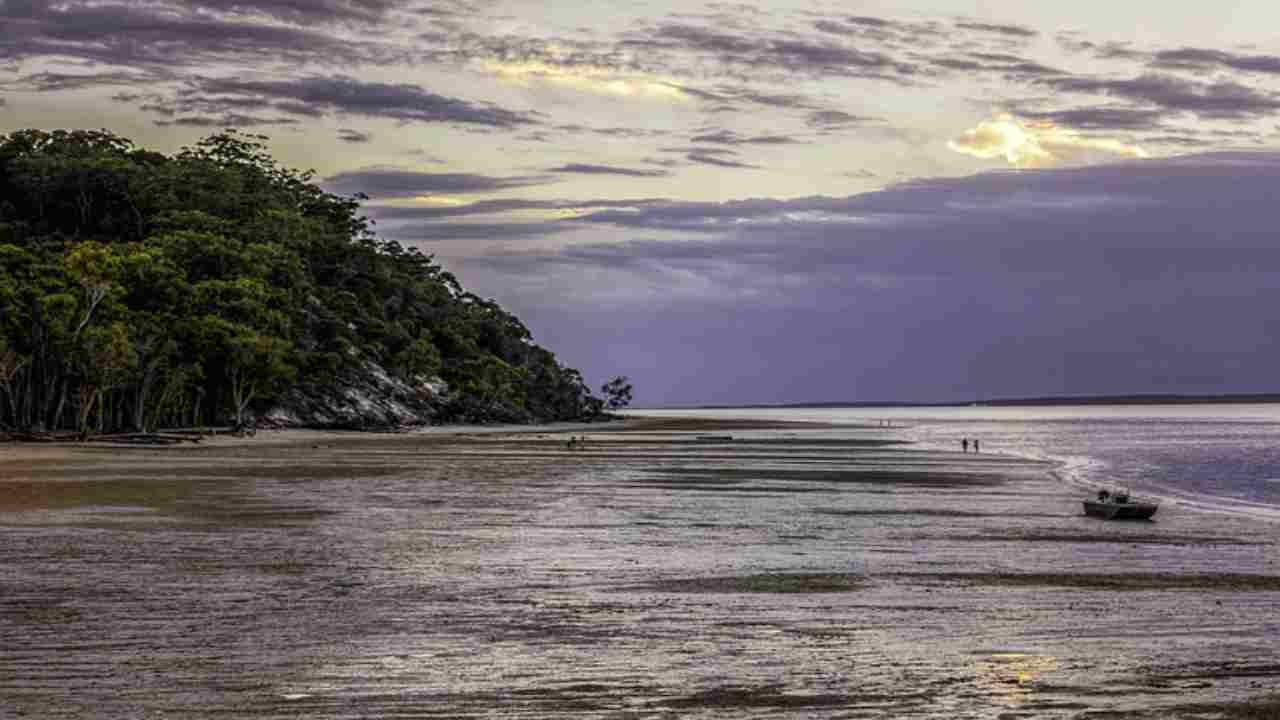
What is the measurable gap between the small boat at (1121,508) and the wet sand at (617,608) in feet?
1.99

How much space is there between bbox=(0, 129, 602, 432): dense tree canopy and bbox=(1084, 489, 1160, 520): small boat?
72.7 m

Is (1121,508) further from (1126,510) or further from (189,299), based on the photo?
(189,299)

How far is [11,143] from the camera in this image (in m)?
174

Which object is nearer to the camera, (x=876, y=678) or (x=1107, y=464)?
(x=876, y=678)

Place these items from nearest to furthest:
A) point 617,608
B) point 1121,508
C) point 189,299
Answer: point 617,608, point 1121,508, point 189,299

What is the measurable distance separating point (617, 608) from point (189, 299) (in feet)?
327

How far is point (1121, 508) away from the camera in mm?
38000

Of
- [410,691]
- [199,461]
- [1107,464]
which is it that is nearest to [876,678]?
[410,691]

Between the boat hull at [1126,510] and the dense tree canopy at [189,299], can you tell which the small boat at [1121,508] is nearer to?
the boat hull at [1126,510]

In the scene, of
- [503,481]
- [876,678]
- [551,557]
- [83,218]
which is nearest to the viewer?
[876,678]

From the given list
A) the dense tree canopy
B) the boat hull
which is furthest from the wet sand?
the dense tree canopy

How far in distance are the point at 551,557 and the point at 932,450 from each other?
76.6 meters

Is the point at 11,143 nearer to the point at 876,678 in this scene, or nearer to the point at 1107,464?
the point at 1107,464

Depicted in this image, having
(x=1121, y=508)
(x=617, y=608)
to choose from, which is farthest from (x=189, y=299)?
(x=617, y=608)
